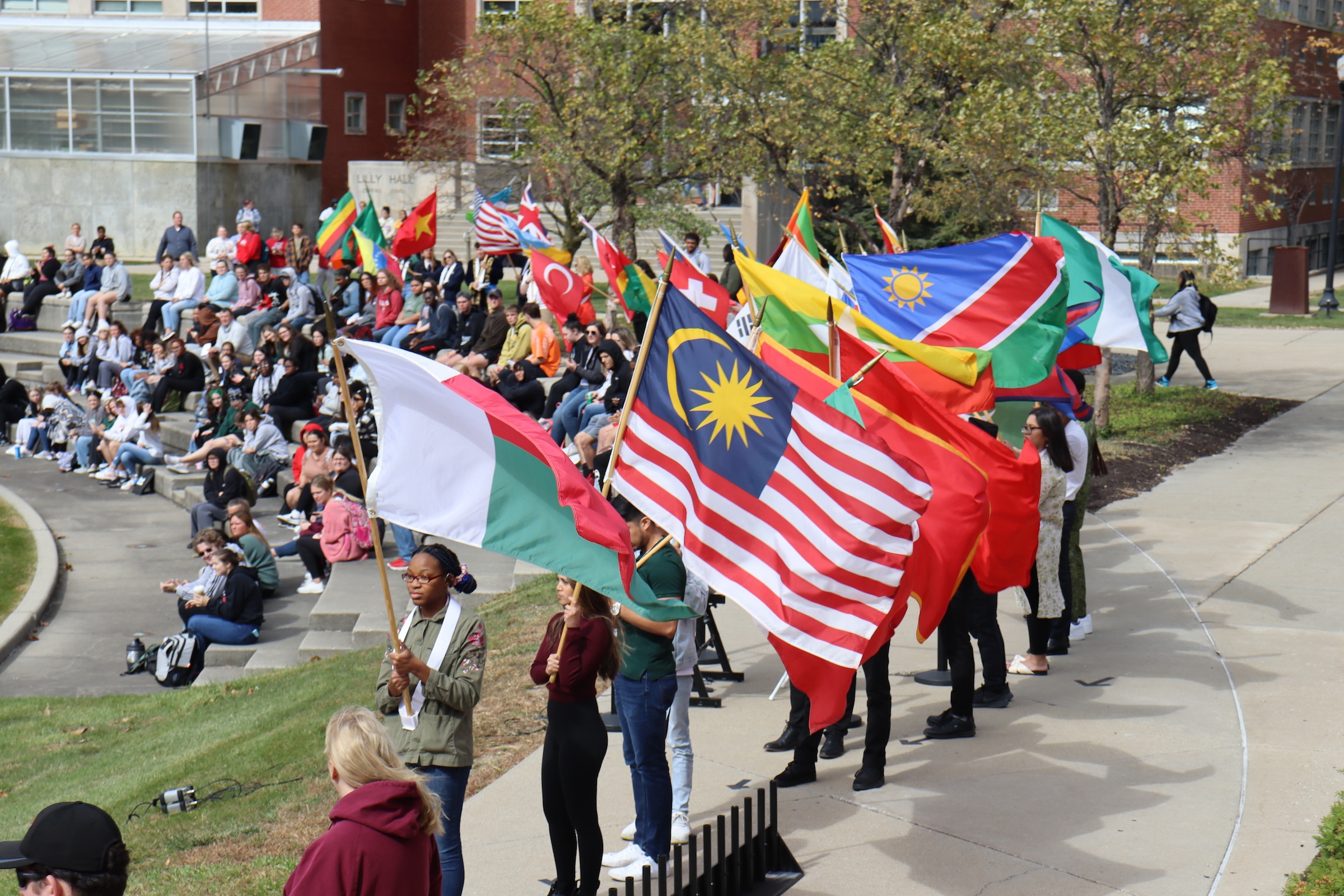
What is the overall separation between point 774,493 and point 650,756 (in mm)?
1370

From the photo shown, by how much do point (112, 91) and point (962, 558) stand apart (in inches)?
1367

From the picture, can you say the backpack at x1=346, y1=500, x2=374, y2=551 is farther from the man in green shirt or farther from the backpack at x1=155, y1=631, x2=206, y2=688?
the man in green shirt

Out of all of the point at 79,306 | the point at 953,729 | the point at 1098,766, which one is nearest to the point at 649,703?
the point at 953,729

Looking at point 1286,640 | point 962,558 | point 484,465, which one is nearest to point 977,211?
point 1286,640

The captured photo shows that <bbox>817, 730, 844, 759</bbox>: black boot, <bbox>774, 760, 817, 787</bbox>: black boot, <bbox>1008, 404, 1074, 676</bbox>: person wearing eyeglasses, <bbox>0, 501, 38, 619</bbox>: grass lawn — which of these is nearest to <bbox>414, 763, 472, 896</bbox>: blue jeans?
<bbox>774, 760, 817, 787</bbox>: black boot

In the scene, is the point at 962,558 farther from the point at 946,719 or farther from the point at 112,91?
the point at 112,91

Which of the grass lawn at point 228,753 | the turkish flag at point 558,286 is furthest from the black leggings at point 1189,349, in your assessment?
the grass lawn at point 228,753

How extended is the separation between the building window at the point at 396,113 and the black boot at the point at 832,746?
39.3 metres

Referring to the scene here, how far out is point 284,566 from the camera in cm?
1653

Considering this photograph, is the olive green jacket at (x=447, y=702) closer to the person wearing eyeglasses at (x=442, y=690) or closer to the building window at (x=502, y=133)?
the person wearing eyeglasses at (x=442, y=690)

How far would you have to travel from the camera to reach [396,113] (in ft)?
148

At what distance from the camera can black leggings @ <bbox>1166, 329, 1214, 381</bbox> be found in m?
21.1

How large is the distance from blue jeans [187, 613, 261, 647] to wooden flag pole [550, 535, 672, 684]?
820cm

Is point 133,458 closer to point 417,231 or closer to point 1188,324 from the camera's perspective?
point 417,231
